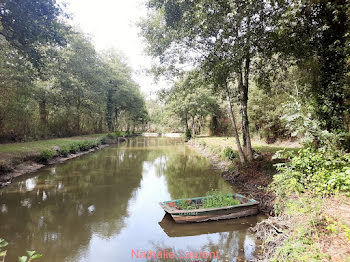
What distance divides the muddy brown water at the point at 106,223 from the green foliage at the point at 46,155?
2.75m

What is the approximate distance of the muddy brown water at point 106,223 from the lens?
17.3 ft

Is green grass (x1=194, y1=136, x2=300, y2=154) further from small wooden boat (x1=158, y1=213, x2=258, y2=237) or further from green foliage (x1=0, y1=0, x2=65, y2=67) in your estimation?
green foliage (x1=0, y1=0, x2=65, y2=67)

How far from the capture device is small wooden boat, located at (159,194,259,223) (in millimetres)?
6406

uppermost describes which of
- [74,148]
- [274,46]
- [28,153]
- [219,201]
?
[274,46]

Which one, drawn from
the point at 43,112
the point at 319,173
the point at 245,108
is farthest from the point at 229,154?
the point at 43,112

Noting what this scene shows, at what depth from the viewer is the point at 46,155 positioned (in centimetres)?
1478

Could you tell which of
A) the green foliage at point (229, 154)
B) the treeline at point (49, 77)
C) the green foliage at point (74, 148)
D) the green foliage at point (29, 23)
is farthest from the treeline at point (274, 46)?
the green foliage at point (74, 148)

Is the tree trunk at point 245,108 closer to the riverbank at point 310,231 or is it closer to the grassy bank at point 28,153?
the riverbank at point 310,231

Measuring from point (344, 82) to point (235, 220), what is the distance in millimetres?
5189

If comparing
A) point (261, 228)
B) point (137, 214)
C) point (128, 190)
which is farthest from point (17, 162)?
point (261, 228)

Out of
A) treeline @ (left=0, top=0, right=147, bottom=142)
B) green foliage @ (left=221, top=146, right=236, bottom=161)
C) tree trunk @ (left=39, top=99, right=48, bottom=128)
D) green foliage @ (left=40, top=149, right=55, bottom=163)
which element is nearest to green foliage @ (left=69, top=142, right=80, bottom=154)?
green foliage @ (left=40, top=149, right=55, bottom=163)

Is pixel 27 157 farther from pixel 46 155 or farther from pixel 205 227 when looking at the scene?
pixel 205 227

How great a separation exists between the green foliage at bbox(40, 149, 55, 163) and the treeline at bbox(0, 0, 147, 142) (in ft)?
12.9

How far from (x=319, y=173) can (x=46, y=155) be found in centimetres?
1519
